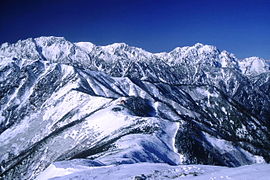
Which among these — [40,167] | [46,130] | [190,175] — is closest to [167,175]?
[190,175]

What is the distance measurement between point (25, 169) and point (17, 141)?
75.3m

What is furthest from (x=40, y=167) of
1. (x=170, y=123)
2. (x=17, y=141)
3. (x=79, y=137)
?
(x=17, y=141)

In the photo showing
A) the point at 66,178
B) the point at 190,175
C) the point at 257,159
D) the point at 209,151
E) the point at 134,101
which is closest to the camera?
the point at 190,175

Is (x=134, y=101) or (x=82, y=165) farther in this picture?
(x=134, y=101)

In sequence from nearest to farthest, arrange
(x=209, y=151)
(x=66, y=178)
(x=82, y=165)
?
(x=66, y=178), (x=82, y=165), (x=209, y=151)

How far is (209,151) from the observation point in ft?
379

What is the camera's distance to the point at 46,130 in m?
186

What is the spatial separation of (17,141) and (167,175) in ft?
561

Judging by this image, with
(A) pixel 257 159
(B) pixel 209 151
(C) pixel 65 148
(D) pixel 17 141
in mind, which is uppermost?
(D) pixel 17 141

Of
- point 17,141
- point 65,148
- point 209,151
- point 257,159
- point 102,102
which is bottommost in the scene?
A: point 257,159

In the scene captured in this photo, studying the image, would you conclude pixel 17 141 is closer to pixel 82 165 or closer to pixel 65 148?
pixel 65 148

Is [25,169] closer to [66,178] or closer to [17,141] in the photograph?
[17,141]

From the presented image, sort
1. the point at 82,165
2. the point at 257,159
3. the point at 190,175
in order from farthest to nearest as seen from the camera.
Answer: the point at 257,159
the point at 82,165
the point at 190,175

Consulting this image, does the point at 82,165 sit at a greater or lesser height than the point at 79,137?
lesser
